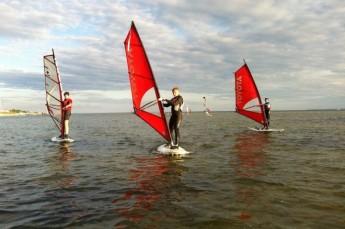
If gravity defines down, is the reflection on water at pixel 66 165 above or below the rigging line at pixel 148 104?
below

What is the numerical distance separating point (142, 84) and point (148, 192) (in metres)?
6.98

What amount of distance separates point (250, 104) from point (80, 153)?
16.3 metres

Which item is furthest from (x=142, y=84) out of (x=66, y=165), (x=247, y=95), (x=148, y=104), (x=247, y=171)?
(x=247, y=95)

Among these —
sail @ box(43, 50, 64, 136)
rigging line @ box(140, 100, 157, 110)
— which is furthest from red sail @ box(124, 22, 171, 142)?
sail @ box(43, 50, 64, 136)

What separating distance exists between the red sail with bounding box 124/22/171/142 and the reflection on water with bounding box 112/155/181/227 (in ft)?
7.27

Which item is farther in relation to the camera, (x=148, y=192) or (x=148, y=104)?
(x=148, y=104)

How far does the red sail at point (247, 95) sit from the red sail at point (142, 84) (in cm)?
1500

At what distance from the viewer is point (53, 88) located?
74.9 ft

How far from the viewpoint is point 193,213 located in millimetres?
7289

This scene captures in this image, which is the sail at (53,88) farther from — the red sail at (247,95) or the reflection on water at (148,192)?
the red sail at (247,95)

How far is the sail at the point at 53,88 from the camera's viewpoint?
2222cm

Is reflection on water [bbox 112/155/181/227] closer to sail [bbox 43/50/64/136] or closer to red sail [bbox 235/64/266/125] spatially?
sail [bbox 43/50/64/136]

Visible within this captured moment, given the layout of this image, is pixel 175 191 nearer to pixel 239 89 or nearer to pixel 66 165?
pixel 66 165

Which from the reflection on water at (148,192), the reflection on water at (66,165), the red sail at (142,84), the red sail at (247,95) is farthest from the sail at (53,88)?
the red sail at (247,95)
